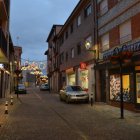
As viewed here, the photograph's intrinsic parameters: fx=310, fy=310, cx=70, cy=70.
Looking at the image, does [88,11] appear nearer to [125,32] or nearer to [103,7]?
[103,7]

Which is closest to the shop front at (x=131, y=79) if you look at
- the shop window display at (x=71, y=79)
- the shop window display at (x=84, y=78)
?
the shop window display at (x=84, y=78)

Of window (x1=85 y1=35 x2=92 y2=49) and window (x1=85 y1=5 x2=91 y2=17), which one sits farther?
window (x1=85 y1=5 x2=91 y2=17)

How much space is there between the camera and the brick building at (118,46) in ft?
58.3

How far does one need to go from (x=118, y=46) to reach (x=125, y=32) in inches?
51.0

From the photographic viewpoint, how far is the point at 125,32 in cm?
1955

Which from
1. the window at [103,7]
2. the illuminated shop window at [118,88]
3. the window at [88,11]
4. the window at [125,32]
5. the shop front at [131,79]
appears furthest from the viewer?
the window at [88,11]

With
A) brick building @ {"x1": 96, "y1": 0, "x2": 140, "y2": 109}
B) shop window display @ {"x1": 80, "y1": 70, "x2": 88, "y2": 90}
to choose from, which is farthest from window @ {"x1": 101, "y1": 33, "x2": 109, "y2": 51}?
shop window display @ {"x1": 80, "y1": 70, "x2": 88, "y2": 90}

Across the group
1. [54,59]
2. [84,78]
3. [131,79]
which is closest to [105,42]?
[131,79]

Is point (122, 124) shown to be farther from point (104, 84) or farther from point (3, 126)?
point (104, 84)

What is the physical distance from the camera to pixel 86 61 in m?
28.6

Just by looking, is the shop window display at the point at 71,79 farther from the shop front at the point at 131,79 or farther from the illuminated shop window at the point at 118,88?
the shop front at the point at 131,79

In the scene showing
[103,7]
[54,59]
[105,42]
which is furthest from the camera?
[54,59]

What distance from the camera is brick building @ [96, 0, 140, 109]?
1777 centimetres

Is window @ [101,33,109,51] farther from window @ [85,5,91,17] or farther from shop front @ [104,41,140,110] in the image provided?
window @ [85,5,91,17]
